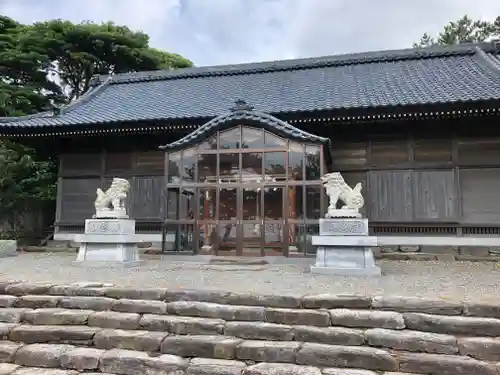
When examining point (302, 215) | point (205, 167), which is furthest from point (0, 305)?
A: point (302, 215)

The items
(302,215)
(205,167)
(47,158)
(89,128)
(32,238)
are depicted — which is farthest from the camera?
(47,158)

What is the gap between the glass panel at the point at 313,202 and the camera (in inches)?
353

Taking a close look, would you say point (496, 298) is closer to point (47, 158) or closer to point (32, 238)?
point (32, 238)

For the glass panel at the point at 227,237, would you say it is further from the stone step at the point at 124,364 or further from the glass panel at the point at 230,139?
the stone step at the point at 124,364

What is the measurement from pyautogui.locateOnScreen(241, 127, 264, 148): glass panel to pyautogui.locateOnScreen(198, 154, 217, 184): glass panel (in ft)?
2.85

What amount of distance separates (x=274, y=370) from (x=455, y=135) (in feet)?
28.2

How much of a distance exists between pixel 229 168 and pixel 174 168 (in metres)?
1.44

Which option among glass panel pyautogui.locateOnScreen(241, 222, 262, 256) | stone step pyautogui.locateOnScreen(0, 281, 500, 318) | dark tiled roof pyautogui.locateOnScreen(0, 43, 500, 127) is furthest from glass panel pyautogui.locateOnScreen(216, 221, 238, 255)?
stone step pyautogui.locateOnScreen(0, 281, 500, 318)

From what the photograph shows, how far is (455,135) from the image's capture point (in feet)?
31.9

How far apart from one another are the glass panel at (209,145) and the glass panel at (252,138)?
725 mm

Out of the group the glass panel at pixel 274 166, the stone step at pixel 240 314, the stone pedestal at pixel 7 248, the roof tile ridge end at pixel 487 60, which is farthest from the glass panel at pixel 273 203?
the roof tile ridge end at pixel 487 60

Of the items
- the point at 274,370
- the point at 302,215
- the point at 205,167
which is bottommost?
the point at 274,370

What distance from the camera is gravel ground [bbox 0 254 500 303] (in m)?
5.11

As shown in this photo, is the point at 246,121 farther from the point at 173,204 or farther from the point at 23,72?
the point at 23,72
